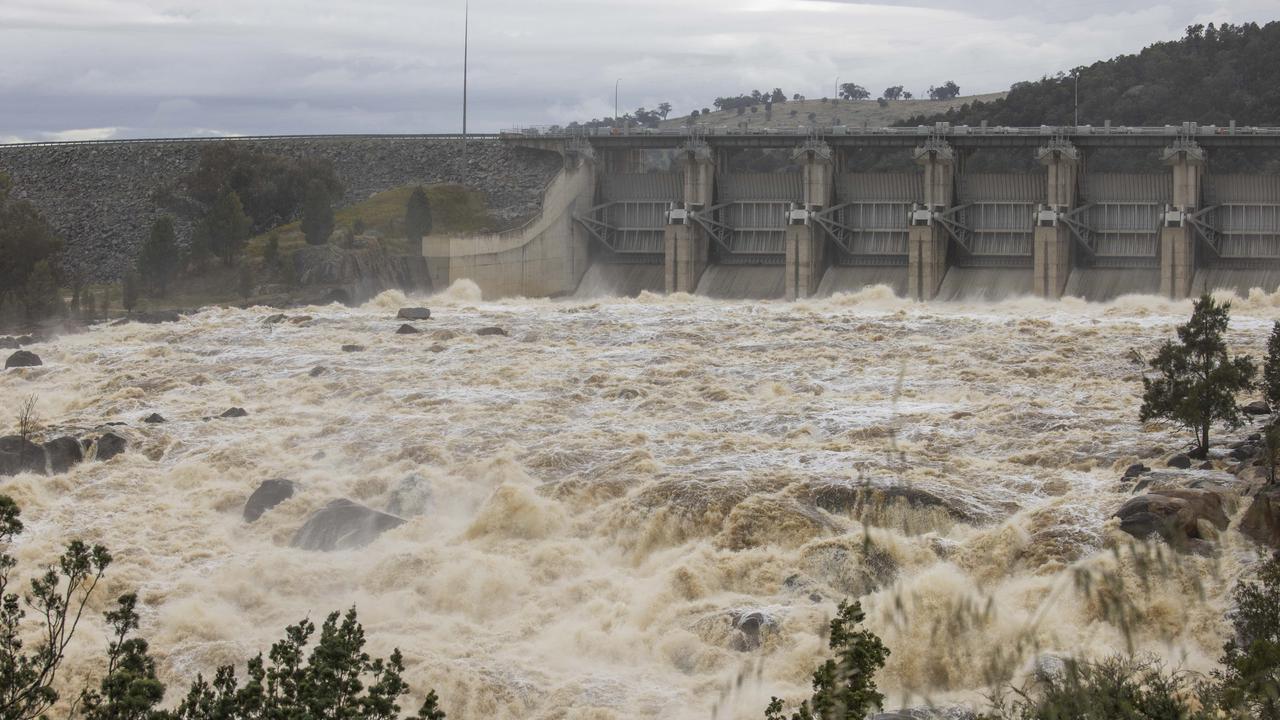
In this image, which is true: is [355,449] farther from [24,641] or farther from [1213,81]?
[1213,81]

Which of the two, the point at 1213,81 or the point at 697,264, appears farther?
the point at 1213,81

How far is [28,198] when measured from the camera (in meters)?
80.0

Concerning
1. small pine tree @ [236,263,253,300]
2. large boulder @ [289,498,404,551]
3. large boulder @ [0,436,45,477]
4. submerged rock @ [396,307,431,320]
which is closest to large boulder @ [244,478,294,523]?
large boulder @ [289,498,404,551]

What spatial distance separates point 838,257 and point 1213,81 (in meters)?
37.0

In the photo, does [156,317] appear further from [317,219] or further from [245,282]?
[317,219]

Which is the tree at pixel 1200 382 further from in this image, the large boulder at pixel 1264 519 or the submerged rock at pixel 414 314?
the submerged rock at pixel 414 314

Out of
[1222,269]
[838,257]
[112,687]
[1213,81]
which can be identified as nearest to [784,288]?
[838,257]

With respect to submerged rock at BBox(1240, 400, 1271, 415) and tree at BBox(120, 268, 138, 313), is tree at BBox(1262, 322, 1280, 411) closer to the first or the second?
submerged rock at BBox(1240, 400, 1271, 415)

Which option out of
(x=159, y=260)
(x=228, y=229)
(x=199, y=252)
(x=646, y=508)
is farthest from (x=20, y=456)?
(x=159, y=260)

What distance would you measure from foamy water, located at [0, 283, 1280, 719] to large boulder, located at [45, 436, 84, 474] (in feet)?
2.10

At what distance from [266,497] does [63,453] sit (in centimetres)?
621

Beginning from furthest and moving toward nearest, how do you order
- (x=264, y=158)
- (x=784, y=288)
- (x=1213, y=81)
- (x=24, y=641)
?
(x=1213, y=81)
(x=264, y=158)
(x=784, y=288)
(x=24, y=641)

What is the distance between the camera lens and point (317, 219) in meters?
68.9

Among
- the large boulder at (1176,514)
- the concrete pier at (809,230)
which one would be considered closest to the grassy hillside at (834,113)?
the concrete pier at (809,230)
